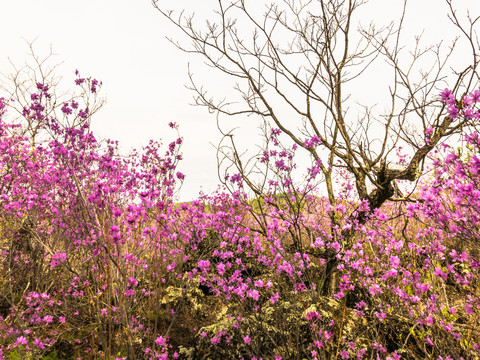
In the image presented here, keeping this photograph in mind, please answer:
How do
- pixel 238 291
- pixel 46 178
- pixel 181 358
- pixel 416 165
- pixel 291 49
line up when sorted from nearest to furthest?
pixel 238 291 → pixel 181 358 → pixel 416 165 → pixel 291 49 → pixel 46 178

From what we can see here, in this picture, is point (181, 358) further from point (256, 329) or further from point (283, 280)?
point (283, 280)

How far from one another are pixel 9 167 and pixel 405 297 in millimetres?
7766

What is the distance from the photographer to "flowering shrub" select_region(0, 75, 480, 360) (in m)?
3.24

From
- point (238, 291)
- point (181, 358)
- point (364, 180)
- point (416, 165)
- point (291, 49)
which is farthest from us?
point (291, 49)

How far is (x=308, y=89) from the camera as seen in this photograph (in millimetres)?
4906

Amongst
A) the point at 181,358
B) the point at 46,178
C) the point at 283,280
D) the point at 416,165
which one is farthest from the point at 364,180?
the point at 46,178

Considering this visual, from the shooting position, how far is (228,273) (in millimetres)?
5059

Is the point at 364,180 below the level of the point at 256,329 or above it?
above

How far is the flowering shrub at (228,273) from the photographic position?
324cm

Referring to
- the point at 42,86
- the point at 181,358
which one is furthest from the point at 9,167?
the point at 181,358

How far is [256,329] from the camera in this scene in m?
3.62

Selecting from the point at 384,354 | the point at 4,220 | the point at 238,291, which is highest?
the point at 4,220

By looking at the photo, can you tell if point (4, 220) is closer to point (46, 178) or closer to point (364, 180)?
point (46, 178)

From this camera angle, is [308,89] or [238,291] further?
[308,89]
